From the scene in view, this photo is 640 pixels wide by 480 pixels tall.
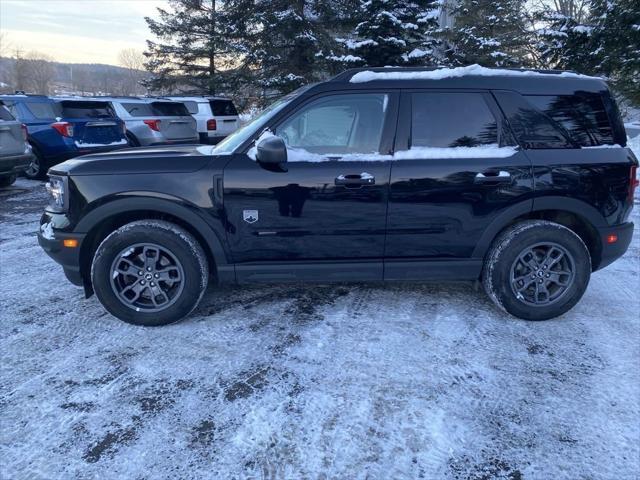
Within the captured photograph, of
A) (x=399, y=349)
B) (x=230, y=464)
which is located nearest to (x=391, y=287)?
(x=399, y=349)

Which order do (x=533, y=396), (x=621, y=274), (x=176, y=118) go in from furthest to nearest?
(x=176, y=118)
(x=621, y=274)
(x=533, y=396)

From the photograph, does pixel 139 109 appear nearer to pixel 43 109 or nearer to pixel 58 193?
pixel 43 109

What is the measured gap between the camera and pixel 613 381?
2.85 metres

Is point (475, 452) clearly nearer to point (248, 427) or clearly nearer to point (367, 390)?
point (367, 390)

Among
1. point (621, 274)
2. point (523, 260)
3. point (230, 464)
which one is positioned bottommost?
point (230, 464)

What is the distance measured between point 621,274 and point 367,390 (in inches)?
137

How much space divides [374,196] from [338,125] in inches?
24.7

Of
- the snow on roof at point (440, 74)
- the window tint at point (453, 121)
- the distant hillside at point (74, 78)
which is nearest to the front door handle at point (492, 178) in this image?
the window tint at point (453, 121)

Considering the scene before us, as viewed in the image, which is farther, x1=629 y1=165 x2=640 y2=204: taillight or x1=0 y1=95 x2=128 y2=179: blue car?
x1=0 y1=95 x2=128 y2=179: blue car

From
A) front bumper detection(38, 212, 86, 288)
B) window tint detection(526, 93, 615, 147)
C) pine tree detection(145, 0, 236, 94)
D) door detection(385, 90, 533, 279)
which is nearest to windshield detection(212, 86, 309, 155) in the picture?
door detection(385, 90, 533, 279)

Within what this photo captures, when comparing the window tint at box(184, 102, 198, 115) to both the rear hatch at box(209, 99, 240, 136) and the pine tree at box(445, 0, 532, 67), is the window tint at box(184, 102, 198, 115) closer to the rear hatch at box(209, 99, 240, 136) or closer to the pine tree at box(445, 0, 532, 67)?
the rear hatch at box(209, 99, 240, 136)

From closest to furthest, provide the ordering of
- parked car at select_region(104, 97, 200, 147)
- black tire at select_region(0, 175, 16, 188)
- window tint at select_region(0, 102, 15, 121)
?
1. window tint at select_region(0, 102, 15, 121)
2. black tire at select_region(0, 175, 16, 188)
3. parked car at select_region(104, 97, 200, 147)

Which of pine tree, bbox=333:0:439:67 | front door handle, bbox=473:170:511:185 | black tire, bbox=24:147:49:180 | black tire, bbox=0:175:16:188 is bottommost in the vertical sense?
black tire, bbox=0:175:16:188

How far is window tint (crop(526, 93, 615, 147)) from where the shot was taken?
352 cm
